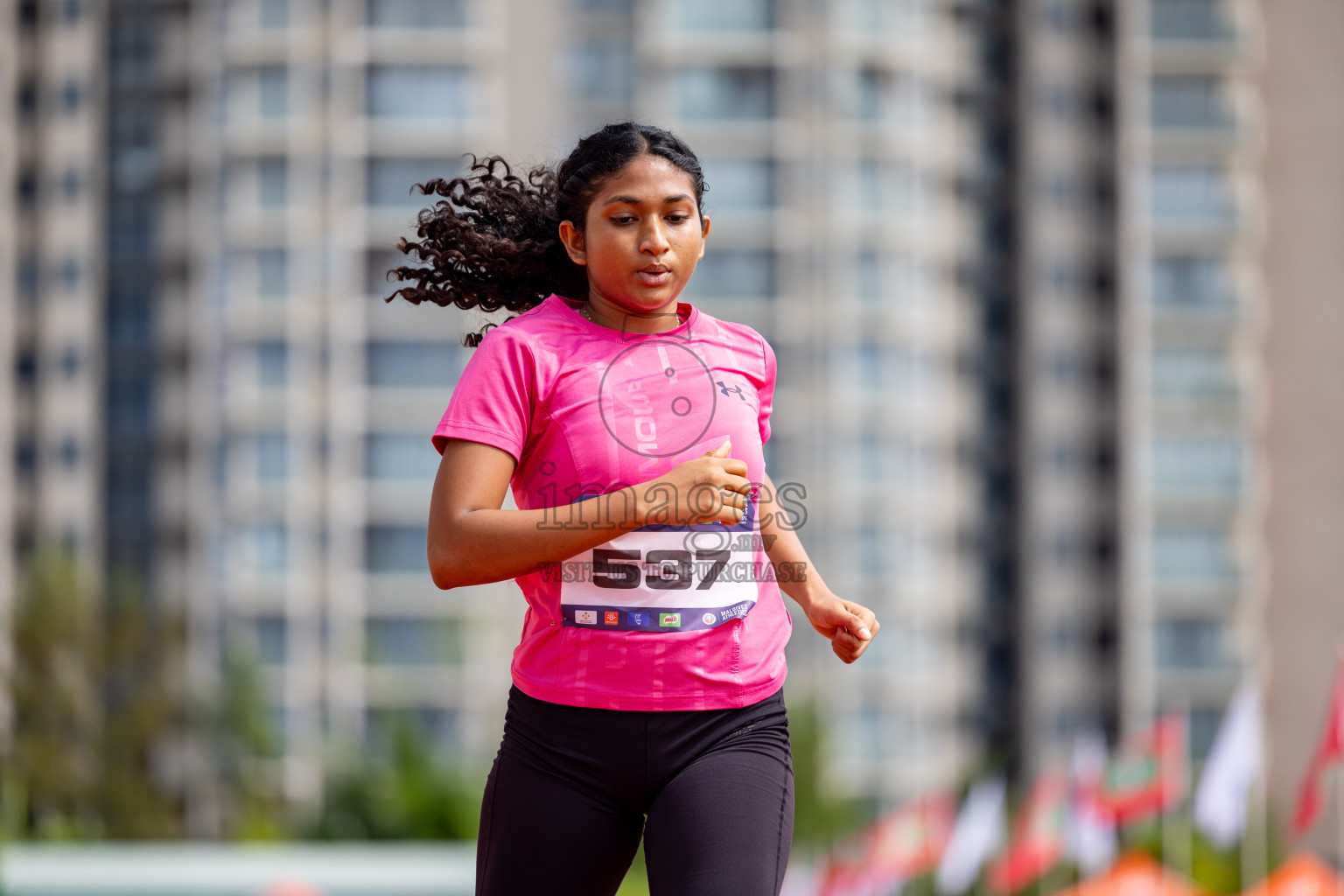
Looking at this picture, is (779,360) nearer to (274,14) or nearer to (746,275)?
(746,275)

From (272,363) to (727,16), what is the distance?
1456cm

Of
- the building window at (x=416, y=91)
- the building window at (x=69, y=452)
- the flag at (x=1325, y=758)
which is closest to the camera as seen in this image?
the flag at (x=1325, y=758)

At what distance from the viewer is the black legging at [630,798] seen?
239 centimetres

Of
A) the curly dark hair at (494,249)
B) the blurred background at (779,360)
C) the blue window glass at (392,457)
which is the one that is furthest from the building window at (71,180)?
the curly dark hair at (494,249)

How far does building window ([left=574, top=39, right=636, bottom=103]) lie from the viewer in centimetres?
3838

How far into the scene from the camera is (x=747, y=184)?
3731 centimetres

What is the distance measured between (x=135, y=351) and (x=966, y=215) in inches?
964

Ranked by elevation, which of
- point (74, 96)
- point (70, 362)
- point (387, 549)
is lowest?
point (387, 549)

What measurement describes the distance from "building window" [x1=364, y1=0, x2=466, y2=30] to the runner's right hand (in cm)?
3744

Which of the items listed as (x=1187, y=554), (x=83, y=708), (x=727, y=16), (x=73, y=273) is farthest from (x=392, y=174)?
(x=1187, y=554)

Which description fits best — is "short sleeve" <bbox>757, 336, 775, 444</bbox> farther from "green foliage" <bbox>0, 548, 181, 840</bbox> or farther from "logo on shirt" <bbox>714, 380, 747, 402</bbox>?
"green foliage" <bbox>0, 548, 181, 840</bbox>

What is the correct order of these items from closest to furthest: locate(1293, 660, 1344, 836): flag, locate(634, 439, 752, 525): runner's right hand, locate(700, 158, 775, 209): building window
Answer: locate(634, 439, 752, 525): runner's right hand, locate(1293, 660, 1344, 836): flag, locate(700, 158, 775, 209): building window

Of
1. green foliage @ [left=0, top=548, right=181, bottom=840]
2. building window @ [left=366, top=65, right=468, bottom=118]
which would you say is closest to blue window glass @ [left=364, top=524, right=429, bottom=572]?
green foliage @ [left=0, top=548, right=181, bottom=840]

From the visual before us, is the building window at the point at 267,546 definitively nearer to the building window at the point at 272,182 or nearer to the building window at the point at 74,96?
Answer: the building window at the point at 272,182
